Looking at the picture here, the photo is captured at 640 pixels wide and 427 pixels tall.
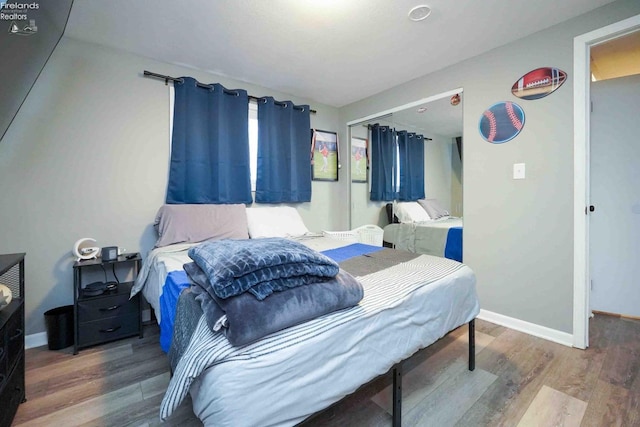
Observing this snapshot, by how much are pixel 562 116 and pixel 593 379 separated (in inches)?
69.6

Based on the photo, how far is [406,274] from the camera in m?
1.49

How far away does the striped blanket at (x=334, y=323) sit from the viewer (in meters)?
0.81

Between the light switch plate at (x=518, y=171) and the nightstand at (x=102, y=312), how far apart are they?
3.19 meters

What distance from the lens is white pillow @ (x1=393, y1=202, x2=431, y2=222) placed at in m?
2.99

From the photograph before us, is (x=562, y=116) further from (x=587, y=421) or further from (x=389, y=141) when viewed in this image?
(x=587, y=421)

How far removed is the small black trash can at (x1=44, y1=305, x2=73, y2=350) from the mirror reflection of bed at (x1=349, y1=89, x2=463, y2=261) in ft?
10.1

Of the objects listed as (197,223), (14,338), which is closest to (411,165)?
(197,223)

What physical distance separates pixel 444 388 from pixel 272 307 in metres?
1.27

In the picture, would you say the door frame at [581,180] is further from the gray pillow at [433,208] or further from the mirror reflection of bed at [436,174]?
the gray pillow at [433,208]

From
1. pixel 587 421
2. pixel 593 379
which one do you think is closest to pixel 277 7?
pixel 587 421

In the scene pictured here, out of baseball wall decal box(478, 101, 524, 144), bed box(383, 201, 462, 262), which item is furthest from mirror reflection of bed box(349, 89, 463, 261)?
baseball wall decal box(478, 101, 524, 144)

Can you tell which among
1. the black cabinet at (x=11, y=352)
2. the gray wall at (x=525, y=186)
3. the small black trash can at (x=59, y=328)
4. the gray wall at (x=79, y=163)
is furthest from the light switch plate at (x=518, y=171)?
the small black trash can at (x=59, y=328)

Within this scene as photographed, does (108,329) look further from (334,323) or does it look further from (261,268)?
(334,323)

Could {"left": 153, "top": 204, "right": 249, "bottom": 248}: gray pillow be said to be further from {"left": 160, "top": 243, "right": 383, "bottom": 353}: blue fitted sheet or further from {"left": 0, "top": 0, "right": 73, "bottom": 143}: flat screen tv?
{"left": 0, "top": 0, "right": 73, "bottom": 143}: flat screen tv
